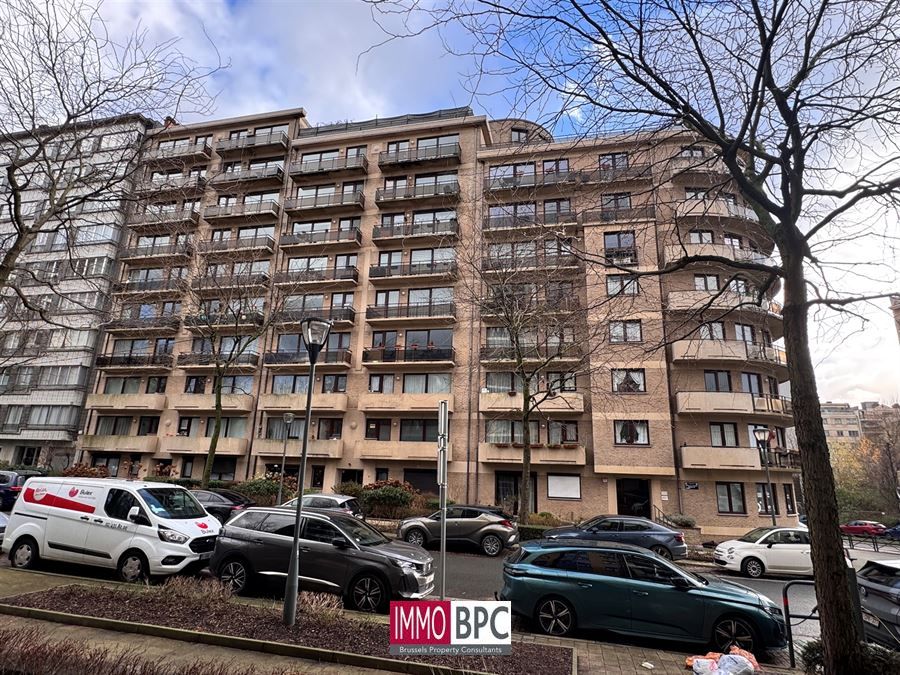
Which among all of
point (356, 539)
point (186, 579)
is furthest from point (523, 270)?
point (186, 579)

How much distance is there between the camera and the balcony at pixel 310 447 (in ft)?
95.7

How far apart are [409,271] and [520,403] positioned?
11.2 m

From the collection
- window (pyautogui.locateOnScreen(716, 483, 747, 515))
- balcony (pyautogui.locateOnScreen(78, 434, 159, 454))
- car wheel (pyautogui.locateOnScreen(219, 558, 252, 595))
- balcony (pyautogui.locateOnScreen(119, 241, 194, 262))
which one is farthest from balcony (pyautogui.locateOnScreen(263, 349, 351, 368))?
window (pyautogui.locateOnScreen(716, 483, 747, 515))

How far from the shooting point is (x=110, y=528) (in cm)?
985

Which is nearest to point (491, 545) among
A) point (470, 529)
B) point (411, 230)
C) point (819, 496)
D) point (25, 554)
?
point (470, 529)

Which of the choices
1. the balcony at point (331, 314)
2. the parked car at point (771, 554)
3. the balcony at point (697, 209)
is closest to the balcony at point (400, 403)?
the balcony at point (331, 314)

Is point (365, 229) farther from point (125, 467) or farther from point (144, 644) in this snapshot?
point (144, 644)

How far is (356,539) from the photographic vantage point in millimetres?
9148

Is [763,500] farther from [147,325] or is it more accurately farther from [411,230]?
[147,325]

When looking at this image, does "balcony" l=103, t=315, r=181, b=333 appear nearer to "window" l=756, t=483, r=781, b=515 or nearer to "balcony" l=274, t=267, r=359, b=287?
"balcony" l=274, t=267, r=359, b=287

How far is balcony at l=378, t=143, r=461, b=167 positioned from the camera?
108 ft

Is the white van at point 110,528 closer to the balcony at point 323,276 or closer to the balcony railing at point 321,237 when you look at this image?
the balcony at point 323,276

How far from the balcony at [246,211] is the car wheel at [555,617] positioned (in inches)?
1328

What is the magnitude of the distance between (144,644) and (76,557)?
17.6 ft
